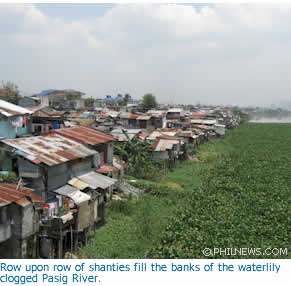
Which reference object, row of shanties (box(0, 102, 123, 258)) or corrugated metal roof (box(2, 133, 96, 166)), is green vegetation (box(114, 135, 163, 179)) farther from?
corrugated metal roof (box(2, 133, 96, 166))

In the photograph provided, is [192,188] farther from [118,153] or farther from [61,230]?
[61,230]

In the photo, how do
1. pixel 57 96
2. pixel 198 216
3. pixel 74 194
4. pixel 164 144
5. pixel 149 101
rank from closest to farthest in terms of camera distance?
1. pixel 74 194
2. pixel 198 216
3. pixel 164 144
4. pixel 57 96
5. pixel 149 101

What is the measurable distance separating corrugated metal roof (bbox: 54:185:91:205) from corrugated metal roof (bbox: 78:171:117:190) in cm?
96

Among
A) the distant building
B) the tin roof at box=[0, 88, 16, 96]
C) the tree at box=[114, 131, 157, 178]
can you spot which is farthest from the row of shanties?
the distant building

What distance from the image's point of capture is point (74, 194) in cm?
1171

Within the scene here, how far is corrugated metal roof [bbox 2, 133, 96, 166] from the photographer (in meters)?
11.2

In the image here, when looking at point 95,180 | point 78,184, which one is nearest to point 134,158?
point 95,180

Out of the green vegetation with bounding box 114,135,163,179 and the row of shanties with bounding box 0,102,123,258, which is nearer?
the row of shanties with bounding box 0,102,123,258

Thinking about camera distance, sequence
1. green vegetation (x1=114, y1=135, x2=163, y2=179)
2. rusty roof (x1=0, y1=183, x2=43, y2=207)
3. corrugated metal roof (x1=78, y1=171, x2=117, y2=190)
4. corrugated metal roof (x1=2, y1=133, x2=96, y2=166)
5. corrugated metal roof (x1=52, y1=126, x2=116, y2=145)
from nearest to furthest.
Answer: rusty roof (x1=0, y1=183, x2=43, y2=207), corrugated metal roof (x1=2, y1=133, x2=96, y2=166), corrugated metal roof (x1=78, y1=171, x2=117, y2=190), corrugated metal roof (x1=52, y1=126, x2=116, y2=145), green vegetation (x1=114, y1=135, x2=163, y2=179)

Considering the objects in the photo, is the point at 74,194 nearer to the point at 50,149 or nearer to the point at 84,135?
the point at 50,149

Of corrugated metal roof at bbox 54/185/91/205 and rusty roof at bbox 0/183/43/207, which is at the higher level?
rusty roof at bbox 0/183/43/207

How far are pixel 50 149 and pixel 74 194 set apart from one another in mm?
2435

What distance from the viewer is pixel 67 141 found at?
14.6 meters

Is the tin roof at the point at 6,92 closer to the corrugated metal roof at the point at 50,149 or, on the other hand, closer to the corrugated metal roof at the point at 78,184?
the corrugated metal roof at the point at 50,149
